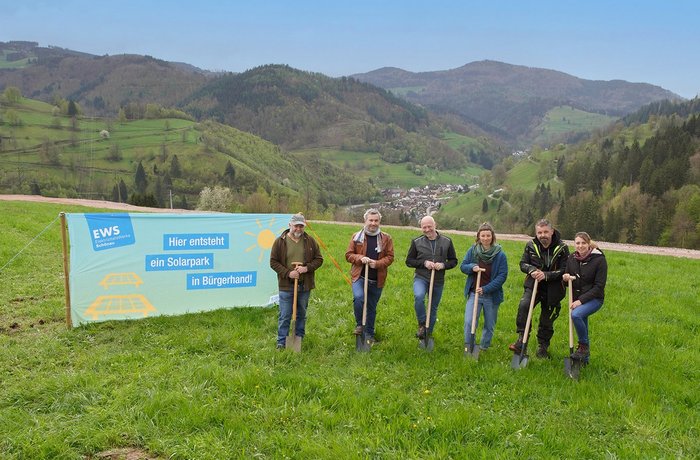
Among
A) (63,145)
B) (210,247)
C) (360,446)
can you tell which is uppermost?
(63,145)

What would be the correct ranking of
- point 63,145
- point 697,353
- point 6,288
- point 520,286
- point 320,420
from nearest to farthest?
point 320,420
point 697,353
point 6,288
point 520,286
point 63,145

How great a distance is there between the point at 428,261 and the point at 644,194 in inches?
3778

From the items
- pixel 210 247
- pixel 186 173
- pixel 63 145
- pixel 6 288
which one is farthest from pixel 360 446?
pixel 63 145

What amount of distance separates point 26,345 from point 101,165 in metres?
160

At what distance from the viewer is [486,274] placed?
841 cm

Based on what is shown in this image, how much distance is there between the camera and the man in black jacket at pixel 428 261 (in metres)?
8.76

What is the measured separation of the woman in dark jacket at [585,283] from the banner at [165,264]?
6.76 meters

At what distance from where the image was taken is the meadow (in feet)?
18.4

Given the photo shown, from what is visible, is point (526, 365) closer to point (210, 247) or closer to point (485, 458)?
point (485, 458)

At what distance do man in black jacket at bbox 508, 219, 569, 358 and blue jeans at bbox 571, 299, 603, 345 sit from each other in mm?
527

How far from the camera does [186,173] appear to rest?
144500mm

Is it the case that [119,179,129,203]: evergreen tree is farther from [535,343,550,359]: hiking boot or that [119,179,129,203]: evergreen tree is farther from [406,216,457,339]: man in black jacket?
[535,343,550,359]: hiking boot

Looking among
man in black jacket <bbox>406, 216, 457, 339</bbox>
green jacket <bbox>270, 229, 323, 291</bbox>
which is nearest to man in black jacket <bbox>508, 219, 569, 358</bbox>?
man in black jacket <bbox>406, 216, 457, 339</bbox>

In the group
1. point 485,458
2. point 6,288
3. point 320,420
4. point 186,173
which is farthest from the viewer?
point 186,173
